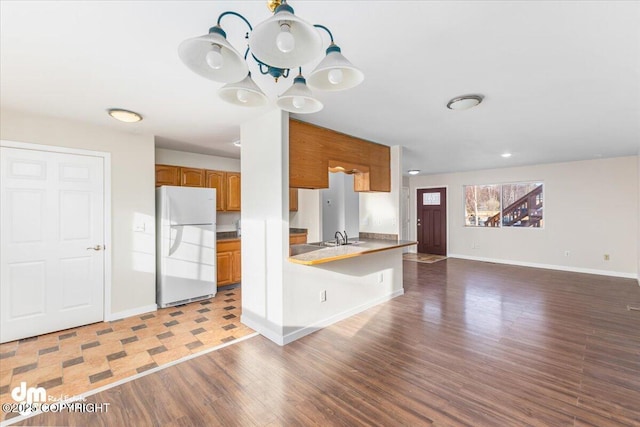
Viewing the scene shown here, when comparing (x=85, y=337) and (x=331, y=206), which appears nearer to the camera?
(x=85, y=337)

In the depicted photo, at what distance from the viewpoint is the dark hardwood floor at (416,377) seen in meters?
1.87

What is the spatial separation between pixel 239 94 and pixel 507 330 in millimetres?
3576

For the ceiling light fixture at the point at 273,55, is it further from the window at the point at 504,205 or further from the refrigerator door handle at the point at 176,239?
the window at the point at 504,205

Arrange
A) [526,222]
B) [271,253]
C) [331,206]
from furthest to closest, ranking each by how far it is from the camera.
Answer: [526,222]
[331,206]
[271,253]

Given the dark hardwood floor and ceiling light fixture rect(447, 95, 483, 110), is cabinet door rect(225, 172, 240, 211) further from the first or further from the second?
ceiling light fixture rect(447, 95, 483, 110)

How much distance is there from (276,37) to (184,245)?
12.1ft

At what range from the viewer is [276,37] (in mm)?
1067

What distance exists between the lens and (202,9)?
1.42 meters

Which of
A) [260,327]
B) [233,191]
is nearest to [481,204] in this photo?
[233,191]

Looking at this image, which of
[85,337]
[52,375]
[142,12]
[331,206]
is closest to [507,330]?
[331,206]

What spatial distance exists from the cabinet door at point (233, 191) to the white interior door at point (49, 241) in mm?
1975

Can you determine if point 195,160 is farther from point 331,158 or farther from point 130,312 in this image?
point 331,158

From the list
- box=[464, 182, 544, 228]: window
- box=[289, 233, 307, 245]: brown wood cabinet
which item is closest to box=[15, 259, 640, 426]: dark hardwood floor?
box=[289, 233, 307, 245]: brown wood cabinet

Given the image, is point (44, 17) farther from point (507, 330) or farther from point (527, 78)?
point (507, 330)
